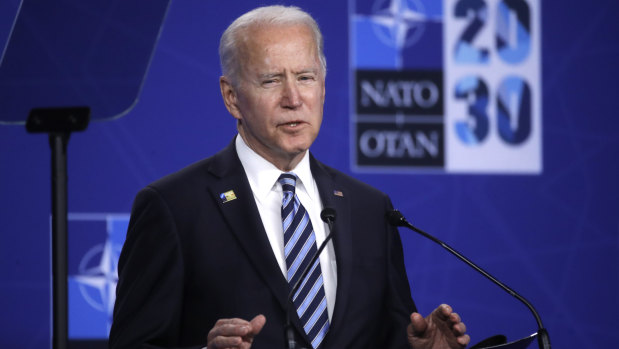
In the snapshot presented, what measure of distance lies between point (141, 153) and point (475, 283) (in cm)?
147

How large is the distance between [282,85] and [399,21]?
59.4 inches

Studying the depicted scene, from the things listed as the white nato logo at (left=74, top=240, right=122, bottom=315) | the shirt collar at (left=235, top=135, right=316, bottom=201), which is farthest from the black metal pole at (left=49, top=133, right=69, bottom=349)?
the white nato logo at (left=74, top=240, right=122, bottom=315)

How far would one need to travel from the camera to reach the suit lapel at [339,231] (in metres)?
2.11

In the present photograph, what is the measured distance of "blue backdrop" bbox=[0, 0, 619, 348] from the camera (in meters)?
3.32

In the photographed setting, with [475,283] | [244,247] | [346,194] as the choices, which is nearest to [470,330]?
[475,283]

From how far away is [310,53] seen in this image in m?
2.21

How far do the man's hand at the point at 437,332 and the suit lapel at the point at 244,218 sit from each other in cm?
32

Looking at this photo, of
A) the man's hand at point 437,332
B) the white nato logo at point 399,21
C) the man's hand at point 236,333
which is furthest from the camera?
the white nato logo at point 399,21

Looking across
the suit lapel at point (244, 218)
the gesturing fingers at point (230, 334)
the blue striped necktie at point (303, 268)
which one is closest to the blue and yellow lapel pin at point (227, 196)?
the suit lapel at point (244, 218)

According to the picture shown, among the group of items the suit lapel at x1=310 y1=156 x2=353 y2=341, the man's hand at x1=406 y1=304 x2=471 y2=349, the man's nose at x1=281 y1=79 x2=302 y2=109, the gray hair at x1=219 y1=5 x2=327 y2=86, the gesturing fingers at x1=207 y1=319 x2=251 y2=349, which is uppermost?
the gray hair at x1=219 y1=5 x2=327 y2=86

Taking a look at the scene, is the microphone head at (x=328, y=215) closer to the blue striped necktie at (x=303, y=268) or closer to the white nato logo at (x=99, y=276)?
the blue striped necktie at (x=303, y=268)

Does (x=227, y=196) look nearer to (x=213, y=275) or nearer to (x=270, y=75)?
(x=213, y=275)

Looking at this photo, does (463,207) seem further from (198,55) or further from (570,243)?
(198,55)

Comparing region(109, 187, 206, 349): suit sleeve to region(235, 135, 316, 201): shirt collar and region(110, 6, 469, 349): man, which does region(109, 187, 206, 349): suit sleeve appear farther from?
region(235, 135, 316, 201): shirt collar
